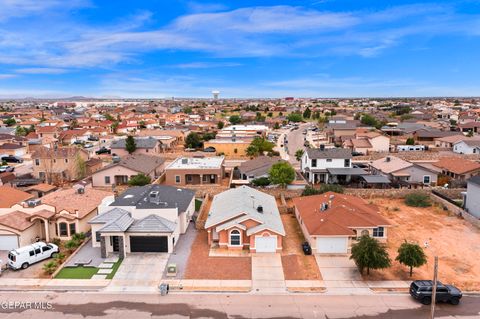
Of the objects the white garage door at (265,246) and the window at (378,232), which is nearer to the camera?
the white garage door at (265,246)

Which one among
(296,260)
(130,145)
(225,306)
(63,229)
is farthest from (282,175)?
(130,145)

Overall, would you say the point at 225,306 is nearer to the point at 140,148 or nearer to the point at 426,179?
the point at 426,179

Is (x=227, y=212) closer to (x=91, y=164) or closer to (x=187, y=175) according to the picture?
(x=187, y=175)

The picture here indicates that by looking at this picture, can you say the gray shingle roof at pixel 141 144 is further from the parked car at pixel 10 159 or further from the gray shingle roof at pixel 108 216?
the gray shingle roof at pixel 108 216

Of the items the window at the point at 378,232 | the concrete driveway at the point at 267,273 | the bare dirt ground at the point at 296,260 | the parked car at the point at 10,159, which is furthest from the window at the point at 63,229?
the parked car at the point at 10,159

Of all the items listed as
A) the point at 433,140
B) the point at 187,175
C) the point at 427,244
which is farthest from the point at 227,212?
the point at 433,140

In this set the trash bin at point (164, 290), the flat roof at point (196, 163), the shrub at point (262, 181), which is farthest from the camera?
the flat roof at point (196, 163)

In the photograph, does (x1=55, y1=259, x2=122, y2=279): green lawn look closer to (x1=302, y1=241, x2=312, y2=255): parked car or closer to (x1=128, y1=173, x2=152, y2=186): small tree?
(x1=302, y1=241, x2=312, y2=255): parked car
